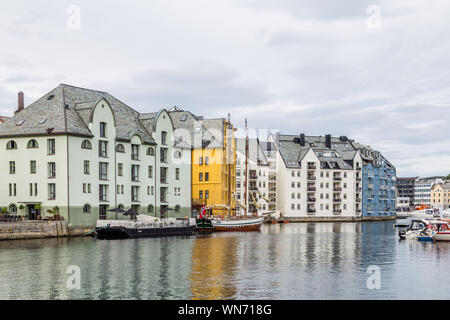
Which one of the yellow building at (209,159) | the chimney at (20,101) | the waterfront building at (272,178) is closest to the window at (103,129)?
the chimney at (20,101)

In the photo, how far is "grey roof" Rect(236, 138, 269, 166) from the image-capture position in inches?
6619

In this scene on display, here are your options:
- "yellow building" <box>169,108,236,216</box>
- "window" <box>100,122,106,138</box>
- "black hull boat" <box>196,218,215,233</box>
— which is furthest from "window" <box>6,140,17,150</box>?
"yellow building" <box>169,108,236,216</box>

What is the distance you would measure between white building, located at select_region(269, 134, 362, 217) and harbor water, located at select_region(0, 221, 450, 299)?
329 ft

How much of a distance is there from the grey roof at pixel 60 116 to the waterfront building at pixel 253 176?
66323mm

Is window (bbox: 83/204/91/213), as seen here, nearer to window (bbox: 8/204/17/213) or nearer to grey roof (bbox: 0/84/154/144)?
window (bbox: 8/204/17/213)

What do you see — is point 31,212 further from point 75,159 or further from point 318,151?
point 318,151

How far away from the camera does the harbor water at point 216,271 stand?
37.0 m

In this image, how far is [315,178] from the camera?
173750 mm

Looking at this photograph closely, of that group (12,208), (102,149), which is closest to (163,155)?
(102,149)

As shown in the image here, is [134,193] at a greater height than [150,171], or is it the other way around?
[150,171]

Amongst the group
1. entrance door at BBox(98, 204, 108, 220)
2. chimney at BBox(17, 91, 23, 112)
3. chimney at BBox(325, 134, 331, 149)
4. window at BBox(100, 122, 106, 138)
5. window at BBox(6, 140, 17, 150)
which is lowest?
entrance door at BBox(98, 204, 108, 220)

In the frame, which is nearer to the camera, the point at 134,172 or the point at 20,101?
the point at 134,172

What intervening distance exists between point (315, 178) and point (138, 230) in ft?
326
